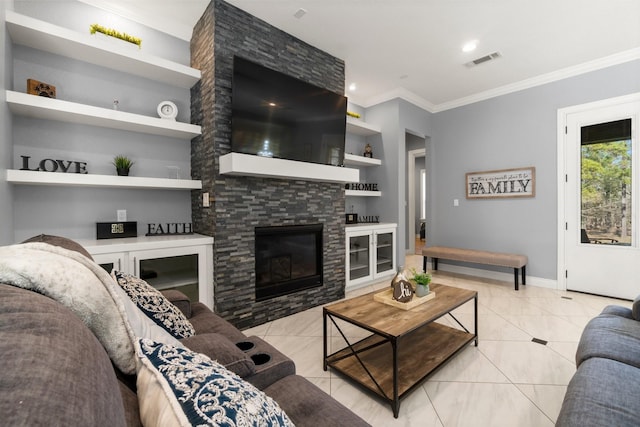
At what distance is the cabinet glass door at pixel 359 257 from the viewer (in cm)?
392

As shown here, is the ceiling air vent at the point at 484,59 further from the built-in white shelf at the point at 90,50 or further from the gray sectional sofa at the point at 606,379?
the built-in white shelf at the point at 90,50

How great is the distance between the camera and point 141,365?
696mm

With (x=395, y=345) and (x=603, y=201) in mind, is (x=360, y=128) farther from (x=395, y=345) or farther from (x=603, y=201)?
(x=395, y=345)

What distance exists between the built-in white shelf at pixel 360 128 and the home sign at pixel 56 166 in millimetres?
3155

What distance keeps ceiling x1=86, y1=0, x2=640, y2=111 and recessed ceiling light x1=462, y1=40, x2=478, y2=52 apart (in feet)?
0.17

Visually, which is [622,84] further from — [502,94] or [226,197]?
[226,197]

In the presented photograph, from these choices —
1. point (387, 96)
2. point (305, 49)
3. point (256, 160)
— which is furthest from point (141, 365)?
point (387, 96)

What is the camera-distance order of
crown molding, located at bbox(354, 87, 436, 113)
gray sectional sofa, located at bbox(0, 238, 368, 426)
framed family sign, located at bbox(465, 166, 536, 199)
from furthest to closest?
crown molding, located at bbox(354, 87, 436, 113) < framed family sign, located at bbox(465, 166, 536, 199) < gray sectional sofa, located at bbox(0, 238, 368, 426)

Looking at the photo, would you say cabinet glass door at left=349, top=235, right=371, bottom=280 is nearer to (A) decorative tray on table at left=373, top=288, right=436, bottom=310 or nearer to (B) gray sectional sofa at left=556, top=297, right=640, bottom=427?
(A) decorative tray on table at left=373, top=288, right=436, bottom=310

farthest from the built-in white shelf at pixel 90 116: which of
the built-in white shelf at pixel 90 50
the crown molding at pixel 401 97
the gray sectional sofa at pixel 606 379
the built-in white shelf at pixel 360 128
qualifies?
the gray sectional sofa at pixel 606 379

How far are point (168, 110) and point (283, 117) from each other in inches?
45.8

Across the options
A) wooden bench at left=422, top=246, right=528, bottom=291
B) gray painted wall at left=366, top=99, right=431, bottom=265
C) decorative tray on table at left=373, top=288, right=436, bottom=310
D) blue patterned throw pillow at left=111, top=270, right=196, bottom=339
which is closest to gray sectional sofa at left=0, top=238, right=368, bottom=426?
blue patterned throw pillow at left=111, top=270, right=196, bottom=339

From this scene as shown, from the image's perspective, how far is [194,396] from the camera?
22.2 inches

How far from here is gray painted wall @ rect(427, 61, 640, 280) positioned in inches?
147
